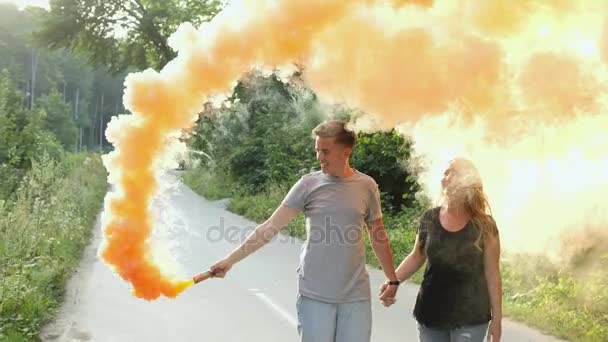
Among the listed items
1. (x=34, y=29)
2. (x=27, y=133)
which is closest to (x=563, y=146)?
(x=27, y=133)

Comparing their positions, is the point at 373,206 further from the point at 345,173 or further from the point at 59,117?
the point at 59,117

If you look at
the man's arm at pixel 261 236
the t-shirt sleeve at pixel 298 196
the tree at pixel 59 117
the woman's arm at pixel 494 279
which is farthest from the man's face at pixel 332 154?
the tree at pixel 59 117

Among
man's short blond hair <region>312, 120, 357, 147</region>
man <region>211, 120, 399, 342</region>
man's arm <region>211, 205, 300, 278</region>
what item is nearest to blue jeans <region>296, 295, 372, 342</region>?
man <region>211, 120, 399, 342</region>

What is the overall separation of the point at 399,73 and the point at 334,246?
207 cm

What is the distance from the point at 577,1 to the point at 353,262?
2.78 meters

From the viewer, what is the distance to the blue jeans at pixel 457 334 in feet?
14.5

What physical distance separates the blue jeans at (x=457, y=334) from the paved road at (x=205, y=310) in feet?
7.09

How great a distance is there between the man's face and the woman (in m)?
0.63

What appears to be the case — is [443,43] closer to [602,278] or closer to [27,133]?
[602,278]

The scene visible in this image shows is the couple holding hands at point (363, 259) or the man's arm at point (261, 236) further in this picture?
the man's arm at point (261, 236)

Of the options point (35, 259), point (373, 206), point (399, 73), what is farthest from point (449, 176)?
point (35, 259)

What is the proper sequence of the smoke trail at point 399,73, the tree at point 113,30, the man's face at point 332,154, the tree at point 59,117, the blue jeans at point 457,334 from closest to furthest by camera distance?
1. the blue jeans at point 457,334
2. the man's face at point 332,154
3. the smoke trail at point 399,73
4. the tree at point 113,30
5. the tree at point 59,117

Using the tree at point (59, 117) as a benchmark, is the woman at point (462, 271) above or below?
above

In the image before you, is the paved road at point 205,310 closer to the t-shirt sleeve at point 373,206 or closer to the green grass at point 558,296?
the green grass at point 558,296
